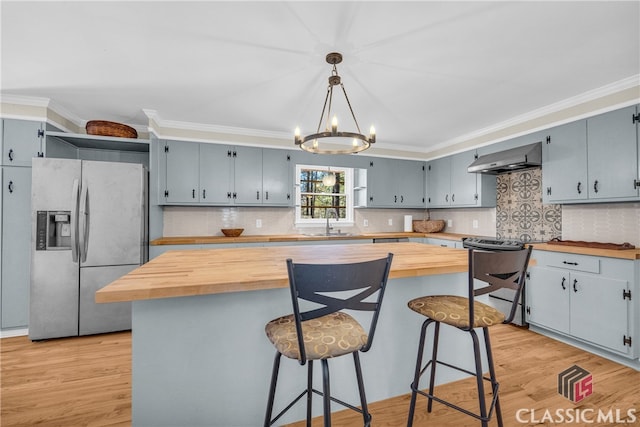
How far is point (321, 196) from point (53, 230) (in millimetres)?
3314

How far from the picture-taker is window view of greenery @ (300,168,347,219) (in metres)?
4.69

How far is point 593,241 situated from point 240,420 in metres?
3.62

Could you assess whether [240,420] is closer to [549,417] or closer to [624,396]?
[549,417]

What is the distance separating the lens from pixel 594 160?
2.75 meters

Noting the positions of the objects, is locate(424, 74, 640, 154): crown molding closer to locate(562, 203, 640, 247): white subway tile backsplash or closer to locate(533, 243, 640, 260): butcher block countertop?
locate(562, 203, 640, 247): white subway tile backsplash

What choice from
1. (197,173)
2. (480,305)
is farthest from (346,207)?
(480,305)

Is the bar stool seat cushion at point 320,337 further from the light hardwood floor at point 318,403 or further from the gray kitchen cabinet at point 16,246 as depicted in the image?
the gray kitchen cabinet at point 16,246

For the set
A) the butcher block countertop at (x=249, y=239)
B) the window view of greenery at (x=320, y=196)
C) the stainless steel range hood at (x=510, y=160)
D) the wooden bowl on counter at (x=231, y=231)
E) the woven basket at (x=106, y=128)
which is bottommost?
the butcher block countertop at (x=249, y=239)

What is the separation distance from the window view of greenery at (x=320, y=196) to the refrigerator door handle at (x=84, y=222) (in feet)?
8.76

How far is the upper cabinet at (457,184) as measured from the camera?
159 inches

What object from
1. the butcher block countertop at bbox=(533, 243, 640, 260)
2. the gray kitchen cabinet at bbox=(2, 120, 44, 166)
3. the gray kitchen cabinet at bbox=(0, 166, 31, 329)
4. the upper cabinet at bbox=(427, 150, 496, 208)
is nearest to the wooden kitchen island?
the butcher block countertop at bbox=(533, 243, 640, 260)

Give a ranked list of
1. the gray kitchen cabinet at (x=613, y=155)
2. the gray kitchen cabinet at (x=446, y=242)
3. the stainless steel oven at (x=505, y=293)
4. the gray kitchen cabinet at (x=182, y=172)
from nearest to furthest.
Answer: the gray kitchen cabinet at (x=613, y=155)
the stainless steel oven at (x=505, y=293)
the gray kitchen cabinet at (x=182, y=172)
the gray kitchen cabinet at (x=446, y=242)

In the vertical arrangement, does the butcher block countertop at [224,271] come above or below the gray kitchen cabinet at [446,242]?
above

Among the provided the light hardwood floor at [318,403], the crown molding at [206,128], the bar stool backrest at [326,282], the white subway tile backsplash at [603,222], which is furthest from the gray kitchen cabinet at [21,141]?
the white subway tile backsplash at [603,222]
